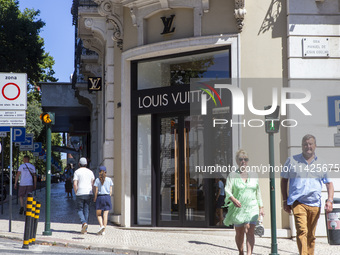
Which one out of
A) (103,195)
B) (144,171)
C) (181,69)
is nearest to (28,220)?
(103,195)

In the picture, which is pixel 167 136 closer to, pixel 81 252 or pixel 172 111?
pixel 172 111

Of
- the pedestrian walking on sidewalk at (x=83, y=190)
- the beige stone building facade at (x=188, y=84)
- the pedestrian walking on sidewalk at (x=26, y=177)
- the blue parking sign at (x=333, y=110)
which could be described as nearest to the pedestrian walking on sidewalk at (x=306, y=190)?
the blue parking sign at (x=333, y=110)

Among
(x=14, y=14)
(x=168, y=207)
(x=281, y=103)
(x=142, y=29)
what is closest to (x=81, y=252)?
(x=168, y=207)

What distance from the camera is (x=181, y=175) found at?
46.4ft

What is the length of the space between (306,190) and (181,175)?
5.93m

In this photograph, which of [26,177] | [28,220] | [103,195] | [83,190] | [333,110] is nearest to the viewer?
[28,220]

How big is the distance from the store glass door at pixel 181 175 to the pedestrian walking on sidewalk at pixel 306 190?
532 centimetres

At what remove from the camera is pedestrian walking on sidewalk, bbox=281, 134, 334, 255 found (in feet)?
27.7

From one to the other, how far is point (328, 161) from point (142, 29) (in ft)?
18.6

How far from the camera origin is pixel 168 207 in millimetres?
14375

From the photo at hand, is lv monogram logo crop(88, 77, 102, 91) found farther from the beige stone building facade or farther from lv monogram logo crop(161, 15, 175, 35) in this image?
lv monogram logo crop(161, 15, 175, 35)

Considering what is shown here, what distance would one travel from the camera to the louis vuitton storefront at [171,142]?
45.6ft

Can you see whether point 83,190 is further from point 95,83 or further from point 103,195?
point 95,83

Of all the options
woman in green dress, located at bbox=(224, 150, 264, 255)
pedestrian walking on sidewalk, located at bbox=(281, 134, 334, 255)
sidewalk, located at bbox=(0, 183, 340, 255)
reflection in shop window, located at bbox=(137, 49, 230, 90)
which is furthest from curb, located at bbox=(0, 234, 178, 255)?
reflection in shop window, located at bbox=(137, 49, 230, 90)
